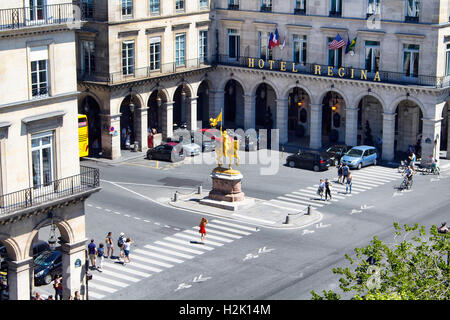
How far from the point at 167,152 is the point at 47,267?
28872 millimetres

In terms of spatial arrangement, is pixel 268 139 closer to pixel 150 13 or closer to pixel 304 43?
pixel 304 43

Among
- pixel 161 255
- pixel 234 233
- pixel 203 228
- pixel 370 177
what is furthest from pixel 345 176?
pixel 161 255

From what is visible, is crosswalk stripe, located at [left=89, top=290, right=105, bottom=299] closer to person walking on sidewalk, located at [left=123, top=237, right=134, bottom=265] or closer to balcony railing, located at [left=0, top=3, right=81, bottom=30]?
person walking on sidewalk, located at [left=123, top=237, right=134, bottom=265]

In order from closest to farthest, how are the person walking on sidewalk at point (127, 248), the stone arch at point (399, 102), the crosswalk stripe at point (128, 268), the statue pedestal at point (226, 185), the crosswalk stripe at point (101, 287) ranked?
1. the crosswalk stripe at point (101, 287)
2. the crosswalk stripe at point (128, 268)
3. the person walking on sidewalk at point (127, 248)
4. the statue pedestal at point (226, 185)
5. the stone arch at point (399, 102)

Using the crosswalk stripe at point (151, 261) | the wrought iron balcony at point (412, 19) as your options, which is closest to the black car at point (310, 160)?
the wrought iron balcony at point (412, 19)

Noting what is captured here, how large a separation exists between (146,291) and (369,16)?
131 ft

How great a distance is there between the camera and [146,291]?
51.8m

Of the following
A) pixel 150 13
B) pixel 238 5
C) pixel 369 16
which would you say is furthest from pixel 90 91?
pixel 369 16

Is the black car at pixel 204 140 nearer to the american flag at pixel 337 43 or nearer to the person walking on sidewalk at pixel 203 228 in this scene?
the american flag at pixel 337 43

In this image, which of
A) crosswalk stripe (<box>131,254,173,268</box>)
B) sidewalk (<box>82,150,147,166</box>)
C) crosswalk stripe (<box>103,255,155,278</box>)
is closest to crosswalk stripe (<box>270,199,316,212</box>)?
crosswalk stripe (<box>131,254,173,268</box>)

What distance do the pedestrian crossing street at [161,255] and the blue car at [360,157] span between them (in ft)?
59.8

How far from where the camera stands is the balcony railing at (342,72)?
77.8 m

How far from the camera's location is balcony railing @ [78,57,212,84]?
79750 millimetres
